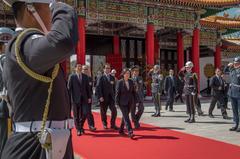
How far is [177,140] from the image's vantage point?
6.62 m

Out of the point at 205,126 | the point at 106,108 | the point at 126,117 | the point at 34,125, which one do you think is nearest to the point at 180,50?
the point at 205,126

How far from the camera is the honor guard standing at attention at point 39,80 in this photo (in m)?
1.44

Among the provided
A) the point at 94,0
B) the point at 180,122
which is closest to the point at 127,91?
the point at 180,122

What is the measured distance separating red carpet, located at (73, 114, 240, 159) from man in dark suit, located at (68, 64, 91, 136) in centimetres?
52

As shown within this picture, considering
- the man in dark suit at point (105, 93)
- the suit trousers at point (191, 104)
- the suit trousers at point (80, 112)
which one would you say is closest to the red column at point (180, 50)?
the suit trousers at point (191, 104)

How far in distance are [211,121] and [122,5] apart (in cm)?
921

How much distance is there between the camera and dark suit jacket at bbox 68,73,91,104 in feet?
25.9

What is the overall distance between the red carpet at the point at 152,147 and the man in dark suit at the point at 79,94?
1.70 ft

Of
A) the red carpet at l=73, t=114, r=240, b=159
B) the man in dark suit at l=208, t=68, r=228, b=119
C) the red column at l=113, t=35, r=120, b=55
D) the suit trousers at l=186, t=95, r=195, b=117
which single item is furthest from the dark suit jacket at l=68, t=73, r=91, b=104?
the red column at l=113, t=35, r=120, b=55

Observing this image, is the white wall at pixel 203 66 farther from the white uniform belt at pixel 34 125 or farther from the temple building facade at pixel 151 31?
the white uniform belt at pixel 34 125

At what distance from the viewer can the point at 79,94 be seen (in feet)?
26.0

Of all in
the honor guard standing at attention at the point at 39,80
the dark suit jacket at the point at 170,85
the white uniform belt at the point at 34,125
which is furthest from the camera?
the dark suit jacket at the point at 170,85

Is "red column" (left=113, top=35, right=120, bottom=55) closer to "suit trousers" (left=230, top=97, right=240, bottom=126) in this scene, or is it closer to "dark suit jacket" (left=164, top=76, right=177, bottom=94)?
"dark suit jacket" (left=164, top=76, right=177, bottom=94)

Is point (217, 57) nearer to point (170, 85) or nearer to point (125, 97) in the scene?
point (170, 85)
